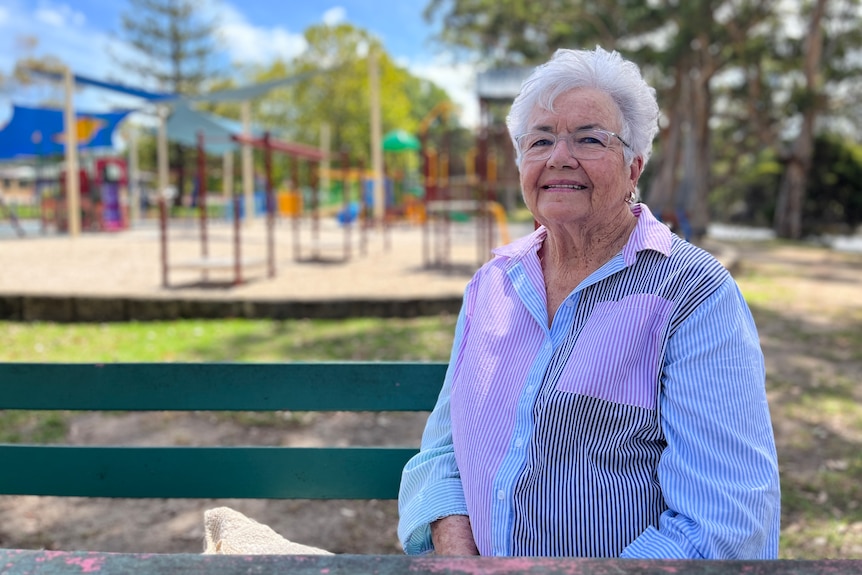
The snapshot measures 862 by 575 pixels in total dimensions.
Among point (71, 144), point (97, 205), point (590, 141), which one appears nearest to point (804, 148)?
point (71, 144)

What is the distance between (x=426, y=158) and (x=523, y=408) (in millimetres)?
9073

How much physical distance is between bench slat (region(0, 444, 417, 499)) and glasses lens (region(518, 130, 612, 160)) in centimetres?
81

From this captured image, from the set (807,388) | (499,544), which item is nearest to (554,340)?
(499,544)

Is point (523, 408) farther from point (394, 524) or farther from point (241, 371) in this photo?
point (394, 524)

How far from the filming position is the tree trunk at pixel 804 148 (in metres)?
17.4

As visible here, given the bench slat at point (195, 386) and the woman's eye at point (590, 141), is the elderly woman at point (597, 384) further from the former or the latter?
the bench slat at point (195, 386)

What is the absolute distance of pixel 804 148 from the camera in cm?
1873

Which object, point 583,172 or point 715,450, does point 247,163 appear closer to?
point 583,172

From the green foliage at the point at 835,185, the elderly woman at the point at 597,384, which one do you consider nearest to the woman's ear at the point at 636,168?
the elderly woman at the point at 597,384

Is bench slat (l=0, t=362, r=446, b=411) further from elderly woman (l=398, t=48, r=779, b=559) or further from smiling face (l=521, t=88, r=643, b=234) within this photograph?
smiling face (l=521, t=88, r=643, b=234)

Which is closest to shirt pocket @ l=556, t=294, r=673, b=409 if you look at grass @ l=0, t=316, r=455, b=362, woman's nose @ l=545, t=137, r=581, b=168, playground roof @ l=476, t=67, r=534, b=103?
woman's nose @ l=545, t=137, r=581, b=168

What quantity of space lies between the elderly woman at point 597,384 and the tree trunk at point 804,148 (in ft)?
59.4

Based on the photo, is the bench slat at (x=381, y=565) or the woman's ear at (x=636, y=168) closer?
the bench slat at (x=381, y=565)

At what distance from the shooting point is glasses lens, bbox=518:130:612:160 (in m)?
1.58
